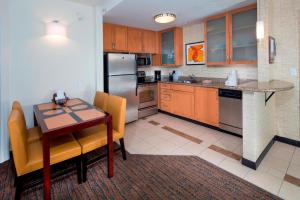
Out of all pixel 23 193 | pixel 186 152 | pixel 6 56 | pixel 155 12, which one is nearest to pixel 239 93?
pixel 186 152

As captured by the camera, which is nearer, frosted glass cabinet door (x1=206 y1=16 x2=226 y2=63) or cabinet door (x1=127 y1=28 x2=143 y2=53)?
frosted glass cabinet door (x1=206 y1=16 x2=226 y2=63)

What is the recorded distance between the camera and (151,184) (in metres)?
1.90

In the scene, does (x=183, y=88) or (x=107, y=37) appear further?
(x=183, y=88)

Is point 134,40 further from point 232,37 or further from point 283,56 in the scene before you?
point 283,56

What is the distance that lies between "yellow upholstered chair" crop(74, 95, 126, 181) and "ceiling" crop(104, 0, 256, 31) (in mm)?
1648

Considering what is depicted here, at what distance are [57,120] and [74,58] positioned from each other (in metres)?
1.64

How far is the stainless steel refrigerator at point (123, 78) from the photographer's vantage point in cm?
352

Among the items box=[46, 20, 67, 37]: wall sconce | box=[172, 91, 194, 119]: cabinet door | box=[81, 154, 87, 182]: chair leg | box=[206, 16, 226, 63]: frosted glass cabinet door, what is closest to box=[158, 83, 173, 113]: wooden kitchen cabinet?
box=[172, 91, 194, 119]: cabinet door

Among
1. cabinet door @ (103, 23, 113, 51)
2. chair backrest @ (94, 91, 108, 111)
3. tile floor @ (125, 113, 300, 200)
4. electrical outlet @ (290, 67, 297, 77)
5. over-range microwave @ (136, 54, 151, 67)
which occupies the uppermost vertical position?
cabinet door @ (103, 23, 113, 51)

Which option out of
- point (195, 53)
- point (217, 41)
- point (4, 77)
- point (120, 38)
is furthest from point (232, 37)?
point (4, 77)

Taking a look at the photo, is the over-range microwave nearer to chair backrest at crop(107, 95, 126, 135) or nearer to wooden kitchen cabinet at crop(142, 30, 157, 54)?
wooden kitchen cabinet at crop(142, 30, 157, 54)

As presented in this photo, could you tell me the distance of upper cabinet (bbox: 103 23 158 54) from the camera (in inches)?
148

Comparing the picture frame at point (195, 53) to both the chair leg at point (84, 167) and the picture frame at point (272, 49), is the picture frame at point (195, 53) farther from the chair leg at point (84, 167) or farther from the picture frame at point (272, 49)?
the chair leg at point (84, 167)

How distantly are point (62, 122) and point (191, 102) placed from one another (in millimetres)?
2768
